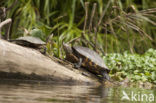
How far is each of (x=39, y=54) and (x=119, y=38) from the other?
411 cm

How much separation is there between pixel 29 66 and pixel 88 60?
2.54 ft

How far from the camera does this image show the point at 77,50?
391cm

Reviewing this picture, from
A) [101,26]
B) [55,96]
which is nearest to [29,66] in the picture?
[55,96]

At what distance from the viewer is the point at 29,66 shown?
11.0ft

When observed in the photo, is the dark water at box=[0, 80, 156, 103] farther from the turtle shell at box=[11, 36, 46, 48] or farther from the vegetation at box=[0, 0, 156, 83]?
the vegetation at box=[0, 0, 156, 83]

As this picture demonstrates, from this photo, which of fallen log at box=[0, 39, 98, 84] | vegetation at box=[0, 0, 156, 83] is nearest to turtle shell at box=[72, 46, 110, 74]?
fallen log at box=[0, 39, 98, 84]

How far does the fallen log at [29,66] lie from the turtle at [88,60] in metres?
0.26

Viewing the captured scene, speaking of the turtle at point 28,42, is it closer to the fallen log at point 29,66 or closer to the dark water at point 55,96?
the fallen log at point 29,66

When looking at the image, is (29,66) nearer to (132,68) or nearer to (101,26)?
(132,68)

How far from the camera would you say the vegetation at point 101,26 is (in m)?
5.04

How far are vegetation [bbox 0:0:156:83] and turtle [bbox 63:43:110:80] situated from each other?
605mm

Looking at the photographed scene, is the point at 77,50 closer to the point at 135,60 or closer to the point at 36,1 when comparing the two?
the point at 135,60

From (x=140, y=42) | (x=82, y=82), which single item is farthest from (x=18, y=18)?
(x=82, y=82)

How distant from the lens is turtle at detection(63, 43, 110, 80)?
12.4 feet
